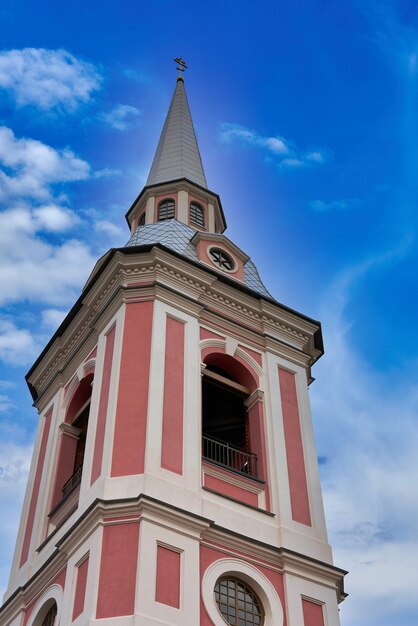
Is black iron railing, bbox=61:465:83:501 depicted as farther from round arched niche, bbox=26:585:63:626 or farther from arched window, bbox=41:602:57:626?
arched window, bbox=41:602:57:626

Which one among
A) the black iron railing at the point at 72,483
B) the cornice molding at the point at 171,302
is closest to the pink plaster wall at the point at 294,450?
the cornice molding at the point at 171,302

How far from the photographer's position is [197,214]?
35.2m

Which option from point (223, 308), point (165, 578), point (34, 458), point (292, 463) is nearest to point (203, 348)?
point (223, 308)

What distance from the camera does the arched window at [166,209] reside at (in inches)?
1367

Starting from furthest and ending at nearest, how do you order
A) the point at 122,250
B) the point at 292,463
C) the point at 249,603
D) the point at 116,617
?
the point at 122,250, the point at 292,463, the point at 249,603, the point at 116,617

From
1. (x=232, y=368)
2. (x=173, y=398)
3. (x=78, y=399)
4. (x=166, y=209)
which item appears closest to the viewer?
(x=173, y=398)

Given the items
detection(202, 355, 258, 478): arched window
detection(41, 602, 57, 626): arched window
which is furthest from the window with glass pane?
detection(41, 602, 57, 626): arched window

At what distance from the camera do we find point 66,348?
2902 cm

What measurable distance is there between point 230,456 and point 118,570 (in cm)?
629

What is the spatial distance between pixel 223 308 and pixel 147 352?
3933 millimetres

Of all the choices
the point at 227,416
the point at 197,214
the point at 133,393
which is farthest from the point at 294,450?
the point at 197,214

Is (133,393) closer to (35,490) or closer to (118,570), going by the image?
(118,570)

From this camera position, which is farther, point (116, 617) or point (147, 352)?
point (147, 352)

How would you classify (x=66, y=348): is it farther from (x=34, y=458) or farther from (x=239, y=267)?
(x=239, y=267)
